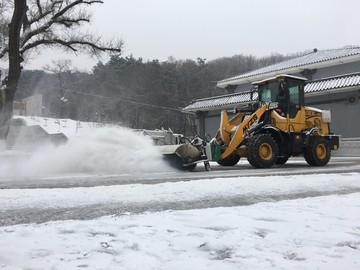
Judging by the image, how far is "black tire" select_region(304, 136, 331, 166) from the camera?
14.2m

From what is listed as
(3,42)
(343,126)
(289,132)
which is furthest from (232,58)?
(289,132)

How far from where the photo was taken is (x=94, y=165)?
1194cm

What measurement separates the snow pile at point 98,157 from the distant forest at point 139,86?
34.7 m

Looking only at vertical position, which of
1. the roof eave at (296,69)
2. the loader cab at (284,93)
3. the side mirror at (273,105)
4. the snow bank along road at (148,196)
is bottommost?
the snow bank along road at (148,196)

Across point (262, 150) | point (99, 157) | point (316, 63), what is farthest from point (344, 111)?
Answer: point (99, 157)

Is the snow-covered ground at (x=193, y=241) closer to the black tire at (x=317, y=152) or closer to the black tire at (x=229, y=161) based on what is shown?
the black tire at (x=317, y=152)

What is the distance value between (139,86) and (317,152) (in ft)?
147

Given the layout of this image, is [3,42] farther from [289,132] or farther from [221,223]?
[221,223]

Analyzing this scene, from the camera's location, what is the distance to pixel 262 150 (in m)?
13.0

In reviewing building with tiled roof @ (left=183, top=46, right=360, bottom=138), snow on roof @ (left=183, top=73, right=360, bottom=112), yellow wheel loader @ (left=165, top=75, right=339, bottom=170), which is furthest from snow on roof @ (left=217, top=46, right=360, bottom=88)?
yellow wheel loader @ (left=165, top=75, right=339, bottom=170)

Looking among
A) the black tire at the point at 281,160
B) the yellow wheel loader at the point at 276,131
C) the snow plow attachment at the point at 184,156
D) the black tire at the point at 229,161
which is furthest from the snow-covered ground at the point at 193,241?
the black tire at the point at 281,160

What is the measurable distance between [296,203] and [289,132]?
820 cm

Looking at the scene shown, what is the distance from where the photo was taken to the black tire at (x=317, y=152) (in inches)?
561

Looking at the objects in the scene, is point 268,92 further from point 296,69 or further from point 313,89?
point 296,69
